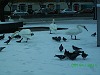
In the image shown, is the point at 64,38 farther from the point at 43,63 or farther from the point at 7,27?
the point at 7,27

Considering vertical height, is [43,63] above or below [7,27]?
below

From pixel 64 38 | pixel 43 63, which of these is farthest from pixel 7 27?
pixel 43 63

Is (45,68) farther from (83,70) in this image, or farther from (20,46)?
(20,46)

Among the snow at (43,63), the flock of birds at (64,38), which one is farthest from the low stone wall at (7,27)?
the snow at (43,63)

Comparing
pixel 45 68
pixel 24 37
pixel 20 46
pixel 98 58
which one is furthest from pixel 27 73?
pixel 24 37

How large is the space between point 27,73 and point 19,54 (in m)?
2.95

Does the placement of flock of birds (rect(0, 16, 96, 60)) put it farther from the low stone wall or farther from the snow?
the low stone wall

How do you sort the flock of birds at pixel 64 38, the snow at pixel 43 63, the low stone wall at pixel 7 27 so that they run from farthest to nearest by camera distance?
the low stone wall at pixel 7 27, the flock of birds at pixel 64 38, the snow at pixel 43 63

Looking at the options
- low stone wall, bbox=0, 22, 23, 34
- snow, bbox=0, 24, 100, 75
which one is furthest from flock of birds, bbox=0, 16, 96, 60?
low stone wall, bbox=0, 22, 23, 34

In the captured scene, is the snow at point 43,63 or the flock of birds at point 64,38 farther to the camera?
the flock of birds at point 64,38

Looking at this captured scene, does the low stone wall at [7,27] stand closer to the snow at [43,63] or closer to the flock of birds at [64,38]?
A: the flock of birds at [64,38]

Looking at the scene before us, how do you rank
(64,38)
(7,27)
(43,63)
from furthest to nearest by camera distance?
1. (7,27)
2. (64,38)
3. (43,63)

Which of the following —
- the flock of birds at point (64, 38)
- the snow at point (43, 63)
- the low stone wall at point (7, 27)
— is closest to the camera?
the snow at point (43, 63)

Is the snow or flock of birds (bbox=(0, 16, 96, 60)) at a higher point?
flock of birds (bbox=(0, 16, 96, 60))
